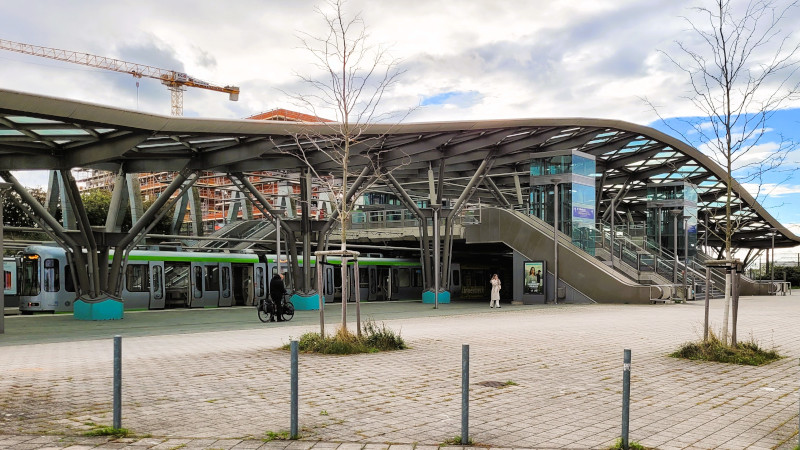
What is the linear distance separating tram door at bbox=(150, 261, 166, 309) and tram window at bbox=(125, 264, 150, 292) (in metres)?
0.21

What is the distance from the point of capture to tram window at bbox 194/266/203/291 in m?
32.1

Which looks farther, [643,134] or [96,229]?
[643,134]

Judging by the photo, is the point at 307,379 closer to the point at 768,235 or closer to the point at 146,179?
the point at 768,235

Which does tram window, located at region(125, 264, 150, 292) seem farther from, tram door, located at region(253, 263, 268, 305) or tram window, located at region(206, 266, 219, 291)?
tram door, located at region(253, 263, 268, 305)

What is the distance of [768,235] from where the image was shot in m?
71.0

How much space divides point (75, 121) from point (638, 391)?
612 inches

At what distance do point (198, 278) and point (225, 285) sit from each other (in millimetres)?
1406

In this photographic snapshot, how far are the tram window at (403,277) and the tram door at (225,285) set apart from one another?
11867mm

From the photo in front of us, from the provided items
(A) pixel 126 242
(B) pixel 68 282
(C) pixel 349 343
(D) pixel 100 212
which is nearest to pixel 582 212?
(A) pixel 126 242

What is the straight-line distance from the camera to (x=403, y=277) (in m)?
43.2

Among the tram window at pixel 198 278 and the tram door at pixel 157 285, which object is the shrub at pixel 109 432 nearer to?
the tram door at pixel 157 285

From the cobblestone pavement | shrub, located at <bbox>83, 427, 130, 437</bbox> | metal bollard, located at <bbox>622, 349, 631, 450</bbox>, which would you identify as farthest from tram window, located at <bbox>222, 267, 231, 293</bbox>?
metal bollard, located at <bbox>622, 349, 631, 450</bbox>

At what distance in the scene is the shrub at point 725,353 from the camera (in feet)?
36.3

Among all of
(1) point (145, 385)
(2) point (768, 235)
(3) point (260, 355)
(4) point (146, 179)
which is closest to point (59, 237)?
(3) point (260, 355)
